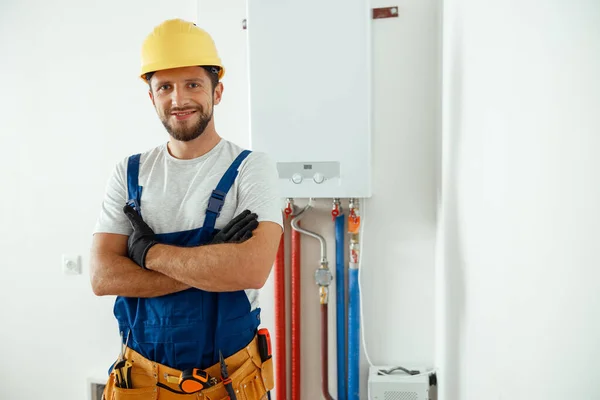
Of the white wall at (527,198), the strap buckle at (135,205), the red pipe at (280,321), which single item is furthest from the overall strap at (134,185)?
the white wall at (527,198)

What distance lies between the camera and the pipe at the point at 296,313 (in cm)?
210

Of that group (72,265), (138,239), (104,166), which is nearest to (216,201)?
(138,239)

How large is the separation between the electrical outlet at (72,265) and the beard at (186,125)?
1249mm

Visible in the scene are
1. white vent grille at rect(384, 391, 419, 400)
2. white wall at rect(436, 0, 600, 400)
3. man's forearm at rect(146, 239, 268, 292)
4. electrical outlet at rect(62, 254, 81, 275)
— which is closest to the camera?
white wall at rect(436, 0, 600, 400)

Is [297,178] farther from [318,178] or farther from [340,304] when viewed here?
[340,304]

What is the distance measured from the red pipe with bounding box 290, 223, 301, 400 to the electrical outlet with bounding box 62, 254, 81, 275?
3.39 feet

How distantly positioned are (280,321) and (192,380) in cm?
82

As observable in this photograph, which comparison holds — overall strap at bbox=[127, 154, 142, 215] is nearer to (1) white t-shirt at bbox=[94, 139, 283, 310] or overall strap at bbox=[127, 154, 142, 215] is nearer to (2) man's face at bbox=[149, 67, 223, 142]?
(1) white t-shirt at bbox=[94, 139, 283, 310]

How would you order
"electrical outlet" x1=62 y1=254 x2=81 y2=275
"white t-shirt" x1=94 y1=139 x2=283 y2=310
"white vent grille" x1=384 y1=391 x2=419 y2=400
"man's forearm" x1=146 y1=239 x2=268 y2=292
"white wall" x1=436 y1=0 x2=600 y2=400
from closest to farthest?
"white wall" x1=436 y1=0 x2=600 y2=400
"man's forearm" x1=146 y1=239 x2=268 y2=292
"white t-shirt" x1=94 y1=139 x2=283 y2=310
"white vent grille" x1=384 y1=391 x2=419 y2=400
"electrical outlet" x1=62 y1=254 x2=81 y2=275

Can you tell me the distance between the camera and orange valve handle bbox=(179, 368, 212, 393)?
1328 millimetres

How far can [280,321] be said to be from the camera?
6.97 ft

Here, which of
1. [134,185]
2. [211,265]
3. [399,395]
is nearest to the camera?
[211,265]

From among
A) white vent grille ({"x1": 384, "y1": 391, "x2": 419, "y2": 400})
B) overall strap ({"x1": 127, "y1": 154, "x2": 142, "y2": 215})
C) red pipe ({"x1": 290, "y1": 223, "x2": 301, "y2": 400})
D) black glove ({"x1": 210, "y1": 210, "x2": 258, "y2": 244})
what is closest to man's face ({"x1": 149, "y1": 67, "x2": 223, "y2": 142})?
overall strap ({"x1": 127, "y1": 154, "x2": 142, "y2": 215})

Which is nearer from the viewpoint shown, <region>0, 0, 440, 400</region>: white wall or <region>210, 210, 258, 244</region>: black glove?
<region>210, 210, 258, 244</region>: black glove
